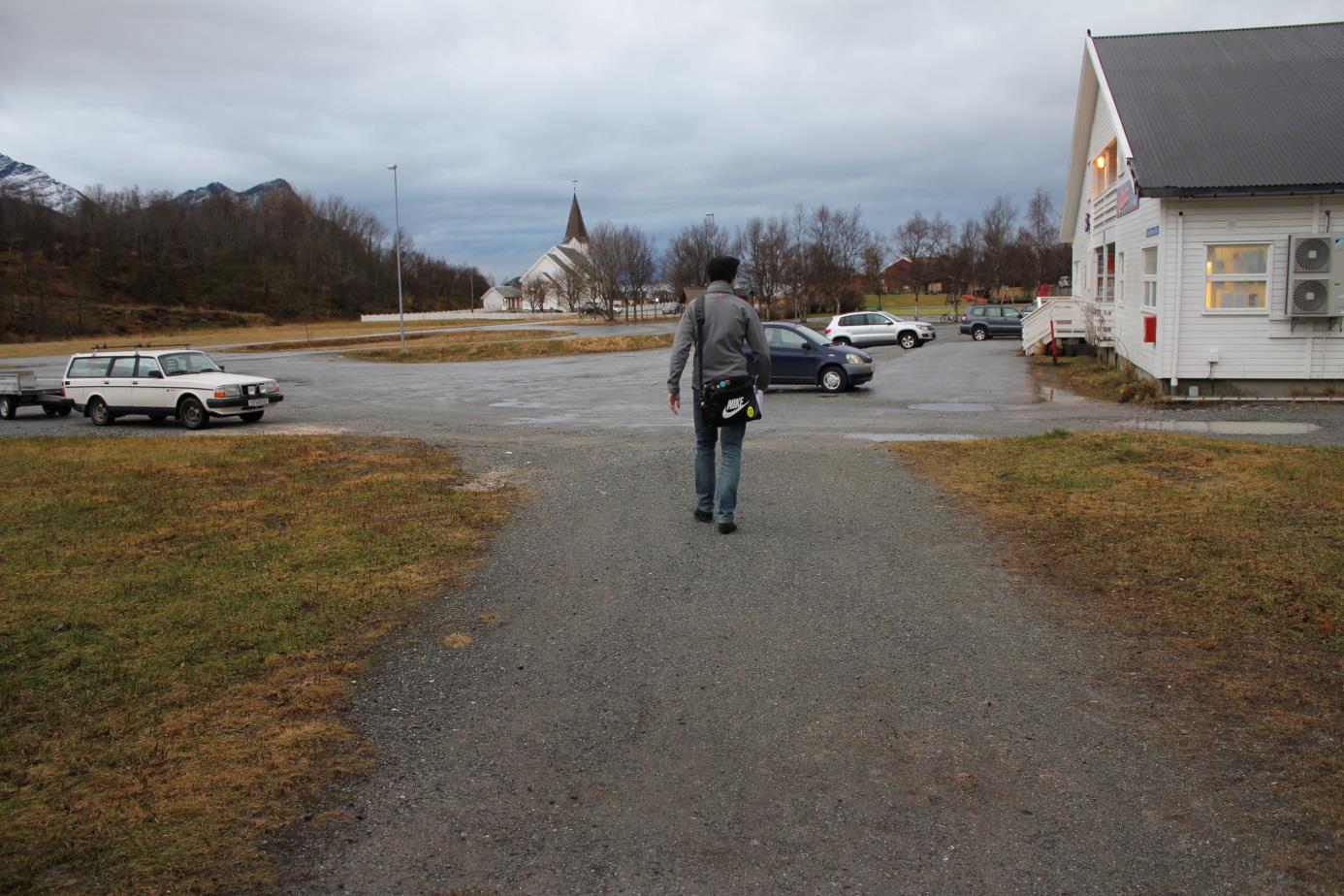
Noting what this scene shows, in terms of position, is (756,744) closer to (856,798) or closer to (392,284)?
(856,798)

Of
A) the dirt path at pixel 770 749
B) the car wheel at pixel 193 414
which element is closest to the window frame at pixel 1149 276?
the dirt path at pixel 770 749

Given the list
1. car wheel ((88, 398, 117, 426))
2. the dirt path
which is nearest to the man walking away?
the dirt path

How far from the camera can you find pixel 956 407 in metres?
18.0

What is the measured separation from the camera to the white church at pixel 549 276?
419 feet

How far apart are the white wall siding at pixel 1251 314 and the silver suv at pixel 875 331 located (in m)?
23.4

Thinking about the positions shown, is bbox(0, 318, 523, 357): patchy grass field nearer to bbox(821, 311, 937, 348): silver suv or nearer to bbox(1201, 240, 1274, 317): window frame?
bbox(821, 311, 937, 348): silver suv

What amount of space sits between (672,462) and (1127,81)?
1548 centimetres

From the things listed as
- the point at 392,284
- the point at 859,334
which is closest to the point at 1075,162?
the point at 859,334

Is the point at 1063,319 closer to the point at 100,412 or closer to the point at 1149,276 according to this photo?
the point at 1149,276

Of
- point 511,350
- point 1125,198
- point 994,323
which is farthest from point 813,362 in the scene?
point 994,323

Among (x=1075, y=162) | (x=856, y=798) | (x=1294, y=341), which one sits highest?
(x=1075, y=162)

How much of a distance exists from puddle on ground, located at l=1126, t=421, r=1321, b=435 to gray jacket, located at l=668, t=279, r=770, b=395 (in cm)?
842

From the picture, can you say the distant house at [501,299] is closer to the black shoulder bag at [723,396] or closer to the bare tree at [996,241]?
the bare tree at [996,241]

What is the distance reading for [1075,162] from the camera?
99.9ft
